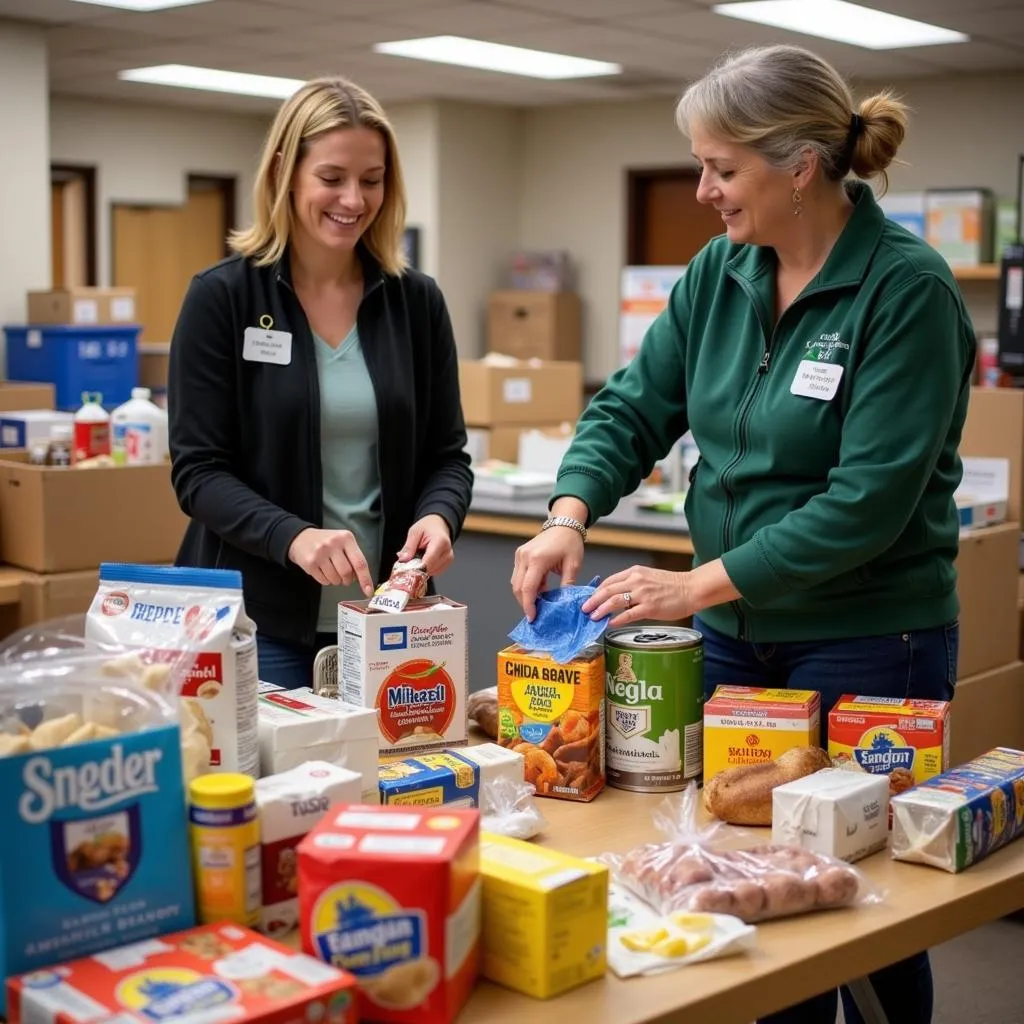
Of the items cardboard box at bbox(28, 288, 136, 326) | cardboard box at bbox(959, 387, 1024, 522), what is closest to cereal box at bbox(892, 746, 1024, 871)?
cardboard box at bbox(959, 387, 1024, 522)

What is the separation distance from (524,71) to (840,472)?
271 inches

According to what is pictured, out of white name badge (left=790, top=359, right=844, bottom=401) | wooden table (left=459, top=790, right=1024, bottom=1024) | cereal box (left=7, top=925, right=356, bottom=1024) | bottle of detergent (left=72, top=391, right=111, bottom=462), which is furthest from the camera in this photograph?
bottle of detergent (left=72, top=391, right=111, bottom=462)

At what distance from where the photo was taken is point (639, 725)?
5.31 ft

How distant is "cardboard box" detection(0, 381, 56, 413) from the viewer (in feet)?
17.7

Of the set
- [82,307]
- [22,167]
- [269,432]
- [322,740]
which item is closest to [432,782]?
[322,740]

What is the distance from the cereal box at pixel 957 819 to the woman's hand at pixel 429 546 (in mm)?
697

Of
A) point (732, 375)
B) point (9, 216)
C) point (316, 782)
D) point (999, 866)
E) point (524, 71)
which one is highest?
point (524, 71)

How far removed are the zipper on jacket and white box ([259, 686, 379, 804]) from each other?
530 mm

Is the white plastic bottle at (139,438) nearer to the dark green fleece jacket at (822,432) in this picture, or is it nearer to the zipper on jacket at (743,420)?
the dark green fleece jacket at (822,432)

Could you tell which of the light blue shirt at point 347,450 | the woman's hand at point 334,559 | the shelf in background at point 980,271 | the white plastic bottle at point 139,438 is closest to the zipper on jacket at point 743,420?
the woman's hand at point 334,559

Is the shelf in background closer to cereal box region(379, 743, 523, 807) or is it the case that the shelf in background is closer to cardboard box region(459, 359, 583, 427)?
cardboard box region(459, 359, 583, 427)

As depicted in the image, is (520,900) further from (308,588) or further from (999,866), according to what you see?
(308,588)

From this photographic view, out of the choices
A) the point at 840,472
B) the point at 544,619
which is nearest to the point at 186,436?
the point at 544,619

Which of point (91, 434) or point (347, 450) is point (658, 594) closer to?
point (347, 450)
